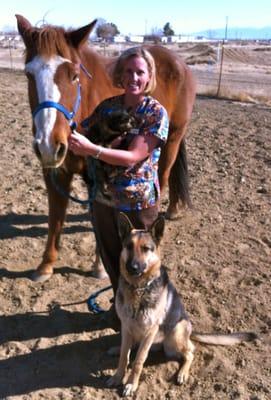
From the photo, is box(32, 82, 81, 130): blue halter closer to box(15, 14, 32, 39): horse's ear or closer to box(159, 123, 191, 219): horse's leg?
box(15, 14, 32, 39): horse's ear

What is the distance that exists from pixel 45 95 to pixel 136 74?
59 centimetres

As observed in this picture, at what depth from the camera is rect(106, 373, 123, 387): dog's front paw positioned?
2.85m

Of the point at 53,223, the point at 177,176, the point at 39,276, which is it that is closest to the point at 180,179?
the point at 177,176

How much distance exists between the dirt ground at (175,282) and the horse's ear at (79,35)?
6.19ft

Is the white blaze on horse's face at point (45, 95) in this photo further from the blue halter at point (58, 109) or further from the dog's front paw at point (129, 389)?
the dog's front paw at point (129, 389)

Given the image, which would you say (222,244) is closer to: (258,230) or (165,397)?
(258,230)

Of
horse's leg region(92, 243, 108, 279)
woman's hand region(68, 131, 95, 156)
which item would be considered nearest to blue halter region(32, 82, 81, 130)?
woman's hand region(68, 131, 95, 156)

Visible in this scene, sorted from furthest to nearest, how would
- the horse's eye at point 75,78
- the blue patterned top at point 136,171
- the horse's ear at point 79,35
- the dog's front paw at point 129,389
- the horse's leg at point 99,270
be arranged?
the horse's leg at point 99,270 < the horse's ear at point 79,35 < the horse's eye at point 75,78 < the dog's front paw at point 129,389 < the blue patterned top at point 136,171

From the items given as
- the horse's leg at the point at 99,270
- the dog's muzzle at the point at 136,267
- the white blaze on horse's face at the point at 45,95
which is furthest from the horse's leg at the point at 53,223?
the dog's muzzle at the point at 136,267

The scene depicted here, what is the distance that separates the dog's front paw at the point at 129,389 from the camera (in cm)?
277

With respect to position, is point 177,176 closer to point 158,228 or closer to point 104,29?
point 158,228

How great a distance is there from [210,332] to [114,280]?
2.56 ft

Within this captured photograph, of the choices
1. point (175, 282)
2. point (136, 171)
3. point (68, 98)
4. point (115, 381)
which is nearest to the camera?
point (136, 171)

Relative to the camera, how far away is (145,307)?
106 inches
